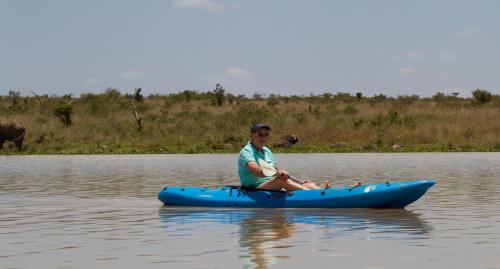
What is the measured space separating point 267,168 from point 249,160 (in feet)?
1.38

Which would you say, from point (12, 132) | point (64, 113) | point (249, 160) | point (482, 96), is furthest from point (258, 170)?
point (482, 96)

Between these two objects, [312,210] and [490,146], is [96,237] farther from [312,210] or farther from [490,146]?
[490,146]

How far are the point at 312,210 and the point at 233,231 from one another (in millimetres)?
2862

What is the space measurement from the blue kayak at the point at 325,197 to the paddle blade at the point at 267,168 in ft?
1.08

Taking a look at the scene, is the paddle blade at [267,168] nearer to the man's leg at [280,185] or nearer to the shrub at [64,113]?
the man's leg at [280,185]

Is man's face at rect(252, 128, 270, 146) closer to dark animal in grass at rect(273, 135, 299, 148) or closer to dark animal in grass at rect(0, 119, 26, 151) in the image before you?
dark animal in grass at rect(273, 135, 299, 148)

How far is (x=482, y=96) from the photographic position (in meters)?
58.7

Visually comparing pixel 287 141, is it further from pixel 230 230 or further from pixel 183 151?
pixel 230 230

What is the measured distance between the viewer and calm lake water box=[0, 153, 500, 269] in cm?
945

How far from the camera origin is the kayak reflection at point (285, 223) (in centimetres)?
1047

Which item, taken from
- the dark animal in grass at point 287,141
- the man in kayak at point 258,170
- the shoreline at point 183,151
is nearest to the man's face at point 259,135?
the man in kayak at point 258,170

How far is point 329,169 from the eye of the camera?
26.9 m

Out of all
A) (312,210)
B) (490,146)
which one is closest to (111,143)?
(490,146)

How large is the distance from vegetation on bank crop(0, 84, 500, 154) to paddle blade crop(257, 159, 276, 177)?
942 inches
